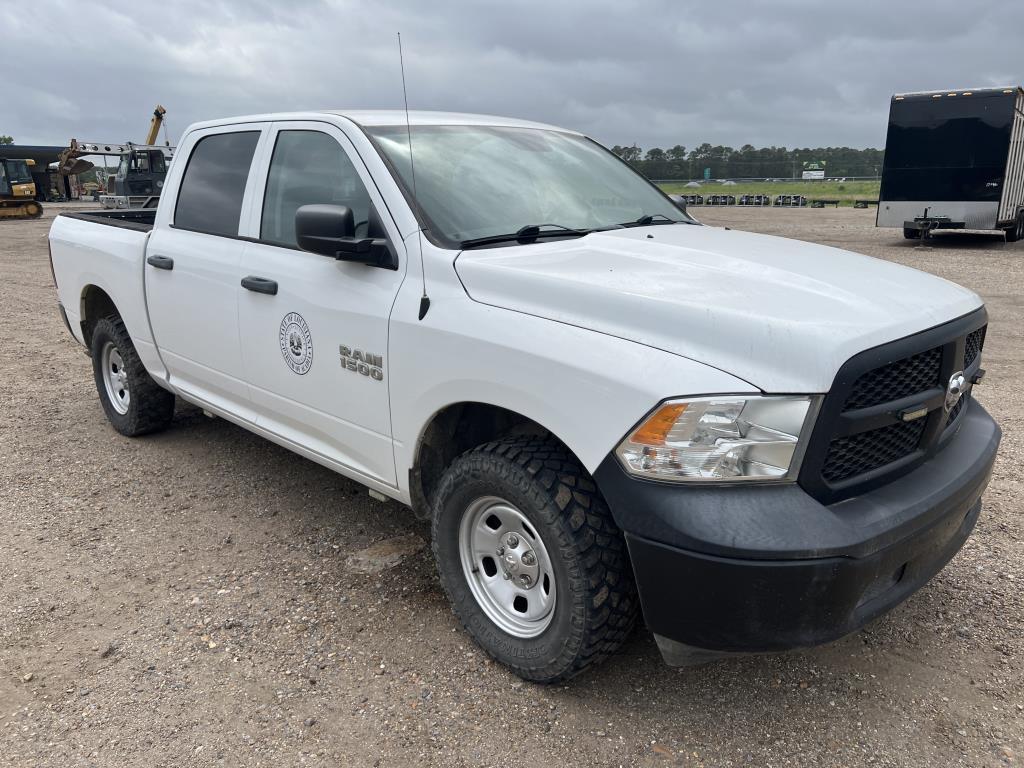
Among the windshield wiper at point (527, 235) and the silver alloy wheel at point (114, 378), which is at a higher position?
the windshield wiper at point (527, 235)

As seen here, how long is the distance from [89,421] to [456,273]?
4.23 metres

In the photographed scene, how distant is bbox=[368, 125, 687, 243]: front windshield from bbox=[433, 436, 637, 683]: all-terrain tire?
0.91 metres

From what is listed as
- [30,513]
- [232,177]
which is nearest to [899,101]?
[232,177]

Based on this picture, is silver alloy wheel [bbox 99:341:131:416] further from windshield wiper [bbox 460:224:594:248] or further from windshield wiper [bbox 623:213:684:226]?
windshield wiper [bbox 623:213:684:226]

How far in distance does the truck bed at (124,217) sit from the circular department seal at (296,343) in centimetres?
184

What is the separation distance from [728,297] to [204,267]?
2.75 m

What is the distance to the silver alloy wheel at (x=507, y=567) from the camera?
273 cm

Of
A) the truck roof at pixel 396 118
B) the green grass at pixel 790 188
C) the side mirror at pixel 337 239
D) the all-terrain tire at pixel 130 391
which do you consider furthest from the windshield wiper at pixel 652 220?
the green grass at pixel 790 188

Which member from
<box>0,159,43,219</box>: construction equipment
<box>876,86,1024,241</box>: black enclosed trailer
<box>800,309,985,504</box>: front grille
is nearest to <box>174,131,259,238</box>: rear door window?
<box>800,309,985,504</box>: front grille

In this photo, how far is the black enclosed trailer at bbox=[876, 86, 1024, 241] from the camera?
51.5ft

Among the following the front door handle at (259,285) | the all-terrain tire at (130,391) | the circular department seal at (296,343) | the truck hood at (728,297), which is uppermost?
the truck hood at (728,297)

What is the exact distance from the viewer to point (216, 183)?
13.9 ft

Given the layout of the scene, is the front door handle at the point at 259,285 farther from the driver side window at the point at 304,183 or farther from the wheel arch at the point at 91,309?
the wheel arch at the point at 91,309

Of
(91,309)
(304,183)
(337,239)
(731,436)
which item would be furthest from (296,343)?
(91,309)
